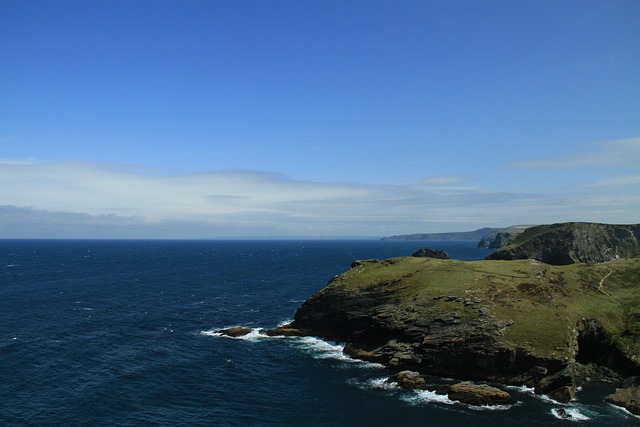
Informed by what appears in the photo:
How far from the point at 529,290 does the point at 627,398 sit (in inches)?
940

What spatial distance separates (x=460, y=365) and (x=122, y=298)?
3704 inches

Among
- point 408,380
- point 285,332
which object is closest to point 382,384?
point 408,380

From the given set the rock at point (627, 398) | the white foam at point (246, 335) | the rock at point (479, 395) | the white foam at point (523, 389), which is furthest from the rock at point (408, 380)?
the white foam at point (246, 335)

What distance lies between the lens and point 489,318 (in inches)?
2616

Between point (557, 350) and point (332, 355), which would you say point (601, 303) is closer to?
point (557, 350)

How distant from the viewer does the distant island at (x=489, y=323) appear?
59500 millimetres

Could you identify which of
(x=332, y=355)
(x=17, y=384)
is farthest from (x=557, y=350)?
(x=17, y=384)

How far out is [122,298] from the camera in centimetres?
11850

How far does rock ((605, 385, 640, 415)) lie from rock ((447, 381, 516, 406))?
1237cm

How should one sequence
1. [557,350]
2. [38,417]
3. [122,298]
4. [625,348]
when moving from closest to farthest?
[38,417], [557,350], [625,348], [122,298]

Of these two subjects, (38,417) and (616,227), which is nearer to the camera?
(38,417)

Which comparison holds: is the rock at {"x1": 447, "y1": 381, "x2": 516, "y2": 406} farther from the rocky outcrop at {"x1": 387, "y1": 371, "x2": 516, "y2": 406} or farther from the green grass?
the green grass

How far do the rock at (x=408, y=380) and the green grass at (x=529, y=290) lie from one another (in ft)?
45.4

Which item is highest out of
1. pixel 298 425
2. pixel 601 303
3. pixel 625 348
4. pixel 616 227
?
pixel 616 227
